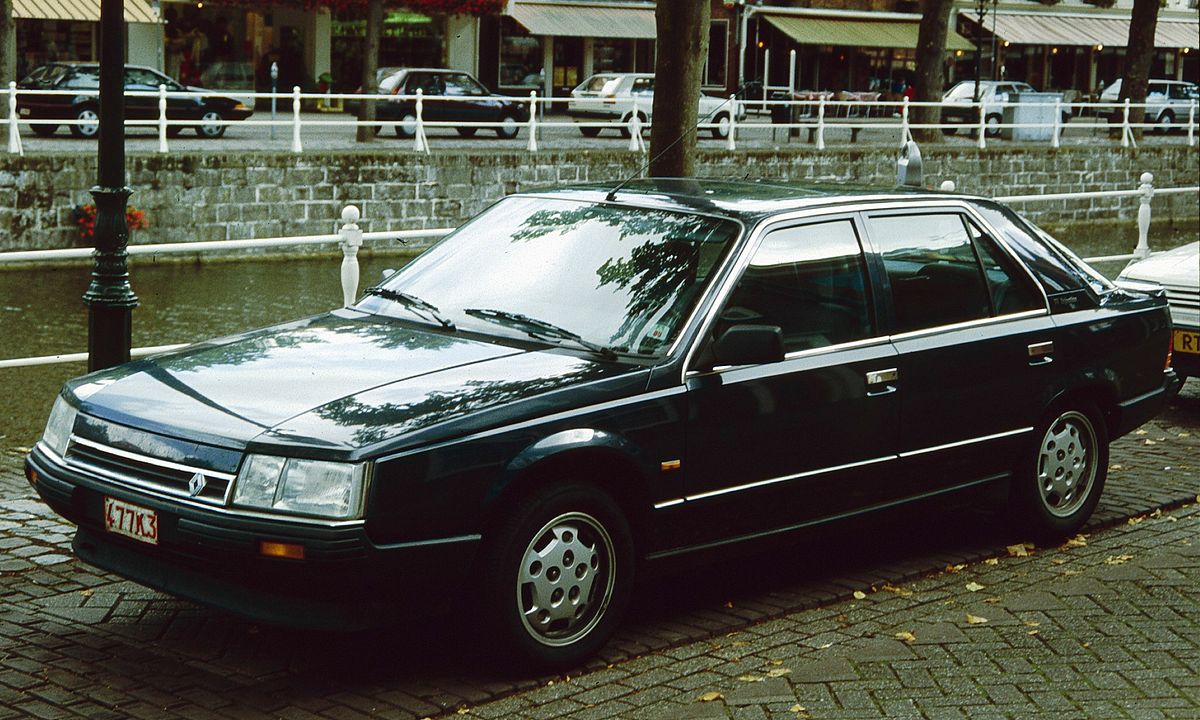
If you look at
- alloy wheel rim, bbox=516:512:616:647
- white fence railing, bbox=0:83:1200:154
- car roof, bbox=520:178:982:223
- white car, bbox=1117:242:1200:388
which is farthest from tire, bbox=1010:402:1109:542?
white fence railing, bbox=0:83:1200:154

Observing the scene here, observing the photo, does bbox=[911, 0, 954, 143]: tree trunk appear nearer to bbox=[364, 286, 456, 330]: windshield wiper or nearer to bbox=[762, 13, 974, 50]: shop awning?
bbox=[762, 13, 974, 50]: shop awning

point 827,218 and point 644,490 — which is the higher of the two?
point 827,218

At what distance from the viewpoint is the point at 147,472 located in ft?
16.8

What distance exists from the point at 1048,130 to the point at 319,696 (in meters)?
37.6

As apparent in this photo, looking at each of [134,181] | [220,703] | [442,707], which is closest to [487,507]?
[442,707]

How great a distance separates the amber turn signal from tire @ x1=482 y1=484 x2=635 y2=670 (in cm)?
61

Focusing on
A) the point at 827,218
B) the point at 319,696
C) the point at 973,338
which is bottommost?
the point at 319,696

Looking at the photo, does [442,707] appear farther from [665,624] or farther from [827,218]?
[827,218]

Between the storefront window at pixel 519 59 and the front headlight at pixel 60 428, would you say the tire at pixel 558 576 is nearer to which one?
the front headlight at pixel 60 428

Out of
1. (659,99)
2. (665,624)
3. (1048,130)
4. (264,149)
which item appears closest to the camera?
(665,624)

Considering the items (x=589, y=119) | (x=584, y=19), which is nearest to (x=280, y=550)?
(x=589, y=119)

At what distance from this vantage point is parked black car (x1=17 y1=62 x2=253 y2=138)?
96.3 ft

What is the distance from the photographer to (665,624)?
5977 mm

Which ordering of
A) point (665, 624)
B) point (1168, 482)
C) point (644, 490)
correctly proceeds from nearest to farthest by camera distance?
point (644, 490)
point (665, 624)
point (1168, 482)
